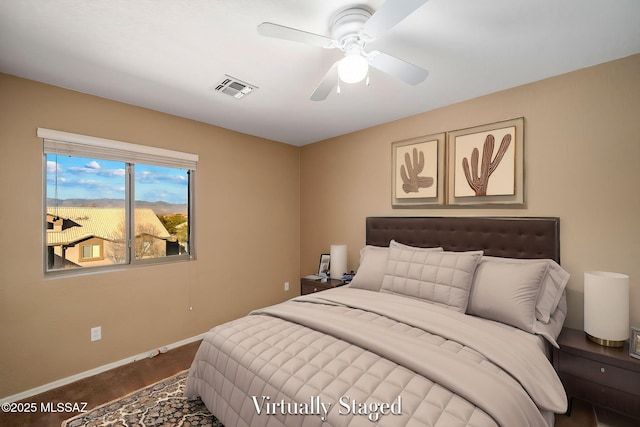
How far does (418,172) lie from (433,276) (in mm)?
1202

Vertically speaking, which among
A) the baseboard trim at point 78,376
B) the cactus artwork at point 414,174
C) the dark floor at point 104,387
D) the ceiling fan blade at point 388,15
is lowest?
the dark floor at point 104,387

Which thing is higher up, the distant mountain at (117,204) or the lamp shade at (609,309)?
the distant mountain at (117,204)

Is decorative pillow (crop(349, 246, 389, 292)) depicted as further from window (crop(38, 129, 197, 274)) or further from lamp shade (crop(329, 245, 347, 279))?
window (crop(38, 129, 197, 274))

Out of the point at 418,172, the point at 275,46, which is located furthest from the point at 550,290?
the point at 275,46

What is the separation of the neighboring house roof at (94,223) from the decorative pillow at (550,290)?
3.37 metres

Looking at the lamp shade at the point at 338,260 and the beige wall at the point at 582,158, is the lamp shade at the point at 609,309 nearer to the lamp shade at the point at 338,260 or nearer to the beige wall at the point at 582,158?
the beige wall at the point at 582,158

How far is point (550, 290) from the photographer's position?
2.06 m

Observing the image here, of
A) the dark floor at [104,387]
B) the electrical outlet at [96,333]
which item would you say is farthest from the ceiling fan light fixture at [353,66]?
the electrical outlet at [96,333]

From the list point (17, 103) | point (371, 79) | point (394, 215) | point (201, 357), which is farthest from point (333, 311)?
point (17, 103)

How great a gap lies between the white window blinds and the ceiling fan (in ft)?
6.44

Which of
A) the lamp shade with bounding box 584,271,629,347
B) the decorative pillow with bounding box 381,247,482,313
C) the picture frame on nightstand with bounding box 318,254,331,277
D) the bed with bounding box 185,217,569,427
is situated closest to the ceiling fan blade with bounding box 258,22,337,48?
the bed with bounding box 185,217,569,427

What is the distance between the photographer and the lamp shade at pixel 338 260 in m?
3.51

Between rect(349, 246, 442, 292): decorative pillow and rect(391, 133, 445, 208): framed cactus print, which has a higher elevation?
rect(391, 133, 445, 208): framed cactus print

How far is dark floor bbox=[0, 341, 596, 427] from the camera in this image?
1937 mm
